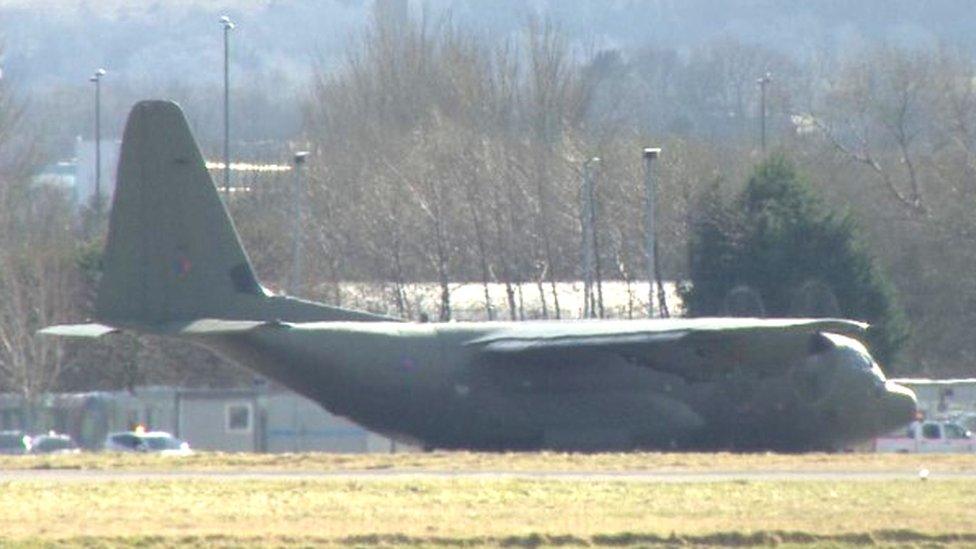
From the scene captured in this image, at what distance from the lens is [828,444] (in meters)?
40.2

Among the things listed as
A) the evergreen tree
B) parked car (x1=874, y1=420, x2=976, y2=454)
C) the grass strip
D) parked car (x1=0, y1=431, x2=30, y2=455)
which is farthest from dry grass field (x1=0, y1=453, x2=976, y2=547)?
the evergreen tree

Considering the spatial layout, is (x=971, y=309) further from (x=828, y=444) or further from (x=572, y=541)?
(x=572, y=541)

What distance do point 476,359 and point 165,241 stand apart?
5.59 meters

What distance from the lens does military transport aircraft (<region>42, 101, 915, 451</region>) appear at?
38.4 m

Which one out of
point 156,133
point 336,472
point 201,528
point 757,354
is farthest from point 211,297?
point 201,528

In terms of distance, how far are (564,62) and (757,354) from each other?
53976mm

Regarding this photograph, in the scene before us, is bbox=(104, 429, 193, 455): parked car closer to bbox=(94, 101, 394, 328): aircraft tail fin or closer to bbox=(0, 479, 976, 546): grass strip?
bbox=(94, 101, 394, 328): aircraft tail fin

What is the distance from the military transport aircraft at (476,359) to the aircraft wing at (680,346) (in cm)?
3

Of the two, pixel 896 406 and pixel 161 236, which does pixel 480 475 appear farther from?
pixel 896 406

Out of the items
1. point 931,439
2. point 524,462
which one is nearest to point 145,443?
point 524,462

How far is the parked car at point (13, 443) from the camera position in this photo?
55.7m

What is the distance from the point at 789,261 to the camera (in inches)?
2468

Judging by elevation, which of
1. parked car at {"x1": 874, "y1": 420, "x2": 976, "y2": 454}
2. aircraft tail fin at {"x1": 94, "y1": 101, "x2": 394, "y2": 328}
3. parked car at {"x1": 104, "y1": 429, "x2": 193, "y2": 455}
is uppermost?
aircraft tail fin at {"x1": 94, "y1": 101, "x2": 394, "y2": 328}

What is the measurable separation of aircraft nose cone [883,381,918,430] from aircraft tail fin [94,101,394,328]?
36.0 ft
